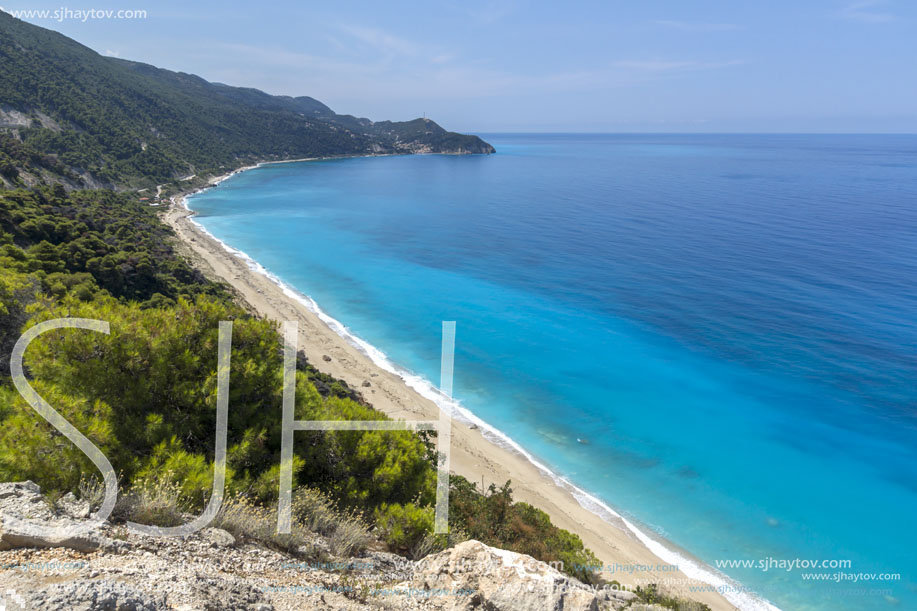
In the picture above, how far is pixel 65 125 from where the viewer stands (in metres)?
71.1

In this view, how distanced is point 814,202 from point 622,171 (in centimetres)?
5712

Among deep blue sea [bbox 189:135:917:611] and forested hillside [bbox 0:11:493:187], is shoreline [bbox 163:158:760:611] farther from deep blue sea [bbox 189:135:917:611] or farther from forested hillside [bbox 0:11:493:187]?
forested hillside [bbox 0:11:493:187]

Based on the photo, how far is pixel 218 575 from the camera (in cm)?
537

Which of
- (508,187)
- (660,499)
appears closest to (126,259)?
(660,499)

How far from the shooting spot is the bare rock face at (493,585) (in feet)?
18.2

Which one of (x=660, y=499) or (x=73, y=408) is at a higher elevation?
(x=73, y=408)

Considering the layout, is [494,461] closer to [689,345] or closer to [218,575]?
[218,575]

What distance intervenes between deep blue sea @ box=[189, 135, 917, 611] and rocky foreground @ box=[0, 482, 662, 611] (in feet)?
47.2

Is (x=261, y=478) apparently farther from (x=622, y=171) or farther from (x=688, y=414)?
(x=622, y=171)

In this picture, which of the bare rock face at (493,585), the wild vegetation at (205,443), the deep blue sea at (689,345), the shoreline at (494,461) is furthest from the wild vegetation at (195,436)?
the deep blue sea at (689,345)

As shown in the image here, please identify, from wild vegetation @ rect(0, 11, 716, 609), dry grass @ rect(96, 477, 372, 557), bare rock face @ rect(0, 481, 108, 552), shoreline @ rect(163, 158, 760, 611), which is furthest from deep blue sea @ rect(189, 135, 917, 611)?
bare rock face @ rect(0, 481, 108, 552)

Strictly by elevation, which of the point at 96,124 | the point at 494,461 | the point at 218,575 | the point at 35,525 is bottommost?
the point at 494,461

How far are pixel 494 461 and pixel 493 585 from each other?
50.8 ft

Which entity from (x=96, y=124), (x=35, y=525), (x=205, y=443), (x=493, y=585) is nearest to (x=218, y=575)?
(x=35, y=525)
